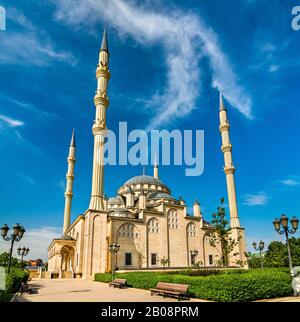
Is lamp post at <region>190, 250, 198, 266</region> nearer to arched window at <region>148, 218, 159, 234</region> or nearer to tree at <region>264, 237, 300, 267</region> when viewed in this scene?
arched window at <region>148, 218, 159, 234</region>

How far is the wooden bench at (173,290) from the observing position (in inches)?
391

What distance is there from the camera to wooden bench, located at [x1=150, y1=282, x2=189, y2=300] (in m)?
9.92

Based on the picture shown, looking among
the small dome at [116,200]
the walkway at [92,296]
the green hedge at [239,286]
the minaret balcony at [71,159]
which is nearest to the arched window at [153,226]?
the small dome at [116,200]

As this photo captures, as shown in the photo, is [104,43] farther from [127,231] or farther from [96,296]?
[96,296]

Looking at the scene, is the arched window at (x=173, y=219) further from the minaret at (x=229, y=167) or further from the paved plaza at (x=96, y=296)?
the paved plaza at (x=96, y=296)

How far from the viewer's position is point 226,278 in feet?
31.3

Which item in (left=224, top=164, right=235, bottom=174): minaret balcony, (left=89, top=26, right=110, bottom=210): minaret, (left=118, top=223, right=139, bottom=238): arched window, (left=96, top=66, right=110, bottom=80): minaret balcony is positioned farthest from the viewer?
(left=224, top=164, right=235, bottom=174): minaret balcony

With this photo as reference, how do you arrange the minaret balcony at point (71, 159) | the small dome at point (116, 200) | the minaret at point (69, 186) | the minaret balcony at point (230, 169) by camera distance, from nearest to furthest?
the minaret balcony at point (230, 169) < the minaret at point (69, 186) < the small dome at point (116, 200) < the minaret balcony at point (71, 159)

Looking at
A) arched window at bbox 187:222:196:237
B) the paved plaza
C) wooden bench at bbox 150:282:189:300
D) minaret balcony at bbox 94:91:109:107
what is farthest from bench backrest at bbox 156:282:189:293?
arched window at bbox 187:222:196:237

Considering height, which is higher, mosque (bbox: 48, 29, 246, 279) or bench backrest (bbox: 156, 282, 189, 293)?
mosque (bbox: 48, 29, 246, 279)

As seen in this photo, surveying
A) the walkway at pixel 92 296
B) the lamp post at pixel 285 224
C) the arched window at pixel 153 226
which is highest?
the arched window at pixel 153 226

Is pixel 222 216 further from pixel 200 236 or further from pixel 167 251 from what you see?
pixel 200 236
